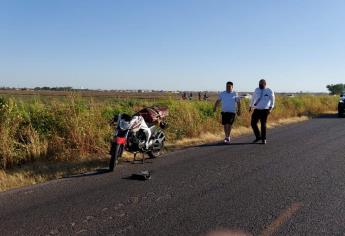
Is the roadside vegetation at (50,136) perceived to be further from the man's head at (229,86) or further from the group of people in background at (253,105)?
the man's head at (229,86)

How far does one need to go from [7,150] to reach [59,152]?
1210 mm

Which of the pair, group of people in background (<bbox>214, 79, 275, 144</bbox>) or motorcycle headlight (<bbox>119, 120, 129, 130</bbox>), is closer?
motorcycle headlight (<bbox>119, 120, 129, 130</bbox>)

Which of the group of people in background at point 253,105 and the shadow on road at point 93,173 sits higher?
the group of people in background at point 253,105

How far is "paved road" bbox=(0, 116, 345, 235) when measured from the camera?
536cm

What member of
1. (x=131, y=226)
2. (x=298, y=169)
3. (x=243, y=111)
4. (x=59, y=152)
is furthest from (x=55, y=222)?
(x=243, y=111)

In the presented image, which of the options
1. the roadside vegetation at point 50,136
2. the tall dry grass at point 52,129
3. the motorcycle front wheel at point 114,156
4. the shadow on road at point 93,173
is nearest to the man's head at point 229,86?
the roadside vegetation at point 50,136

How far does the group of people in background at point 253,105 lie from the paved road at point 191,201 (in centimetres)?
337

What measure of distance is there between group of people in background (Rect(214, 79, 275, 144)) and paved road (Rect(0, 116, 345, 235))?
11.0 feet

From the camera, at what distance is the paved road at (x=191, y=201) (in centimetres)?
536

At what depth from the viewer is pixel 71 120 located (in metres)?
10.3

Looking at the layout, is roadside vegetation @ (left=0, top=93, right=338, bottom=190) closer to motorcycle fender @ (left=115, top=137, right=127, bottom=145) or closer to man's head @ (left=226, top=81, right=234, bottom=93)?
motorcycle fender @ (left=115, top=137, right=127, bottom=145)

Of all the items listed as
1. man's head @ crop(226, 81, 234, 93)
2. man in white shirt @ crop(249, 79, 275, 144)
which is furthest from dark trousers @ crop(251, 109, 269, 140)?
man's head @ crop(226, 81, 234, 93)

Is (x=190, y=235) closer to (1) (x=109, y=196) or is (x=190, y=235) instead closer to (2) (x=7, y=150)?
(1) (x=109, y=196)

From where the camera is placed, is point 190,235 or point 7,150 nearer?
point 190,235
